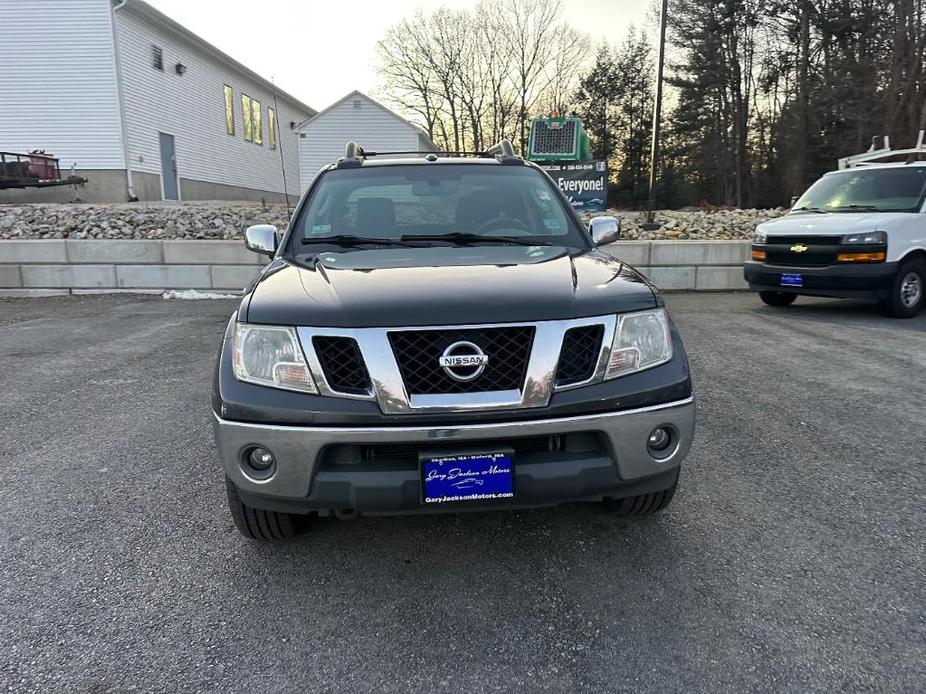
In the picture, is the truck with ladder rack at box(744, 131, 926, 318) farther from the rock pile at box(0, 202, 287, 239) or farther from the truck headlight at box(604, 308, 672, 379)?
the rock pile at box(0, 202, 287, 239)

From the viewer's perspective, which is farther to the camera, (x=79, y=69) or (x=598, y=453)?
(x=79, y=69)

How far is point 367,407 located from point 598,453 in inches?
32.6

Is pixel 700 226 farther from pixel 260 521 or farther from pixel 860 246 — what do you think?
pixel 260 521

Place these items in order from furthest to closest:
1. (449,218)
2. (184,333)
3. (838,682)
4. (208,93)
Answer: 1. (208,93)
2. (184,333)
3. (449,218)
4. (838,682)

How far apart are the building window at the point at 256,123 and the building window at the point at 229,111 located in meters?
2.37

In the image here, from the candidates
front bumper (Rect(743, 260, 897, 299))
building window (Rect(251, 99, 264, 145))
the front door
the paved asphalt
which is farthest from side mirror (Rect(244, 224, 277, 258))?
building window (Rect(251, 99, 264, 145))

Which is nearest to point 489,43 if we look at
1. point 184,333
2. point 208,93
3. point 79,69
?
point 208,93

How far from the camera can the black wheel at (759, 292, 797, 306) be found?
9312 millimetres

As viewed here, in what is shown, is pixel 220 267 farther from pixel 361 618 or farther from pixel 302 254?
pixel 361 618

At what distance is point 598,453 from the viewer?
90.7 inches

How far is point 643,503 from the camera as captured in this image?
2.80 m

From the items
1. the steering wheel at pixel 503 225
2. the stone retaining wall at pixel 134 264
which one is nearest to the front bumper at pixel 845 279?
the stone retaining wall at pixel 134 264

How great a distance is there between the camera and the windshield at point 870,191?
27.7ft

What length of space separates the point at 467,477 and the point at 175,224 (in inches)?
456
